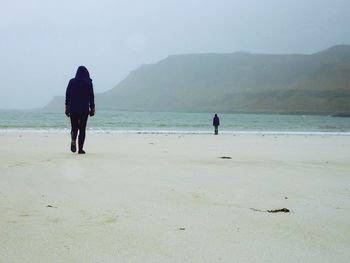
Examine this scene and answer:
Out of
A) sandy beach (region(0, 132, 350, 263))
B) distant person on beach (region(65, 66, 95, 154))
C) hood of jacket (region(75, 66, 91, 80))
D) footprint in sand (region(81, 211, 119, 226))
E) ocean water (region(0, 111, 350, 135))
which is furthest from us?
ocean water (region(0, 111, 350, 135))

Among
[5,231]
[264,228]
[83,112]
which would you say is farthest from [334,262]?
[83,112]

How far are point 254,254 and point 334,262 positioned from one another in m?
0.36

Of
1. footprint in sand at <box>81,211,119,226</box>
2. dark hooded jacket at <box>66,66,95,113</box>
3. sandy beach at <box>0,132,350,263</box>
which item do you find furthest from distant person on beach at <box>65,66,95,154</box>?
footprint in sand at <box>81,211,119,226</box>

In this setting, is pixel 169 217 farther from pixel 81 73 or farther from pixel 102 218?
pixel 81 73

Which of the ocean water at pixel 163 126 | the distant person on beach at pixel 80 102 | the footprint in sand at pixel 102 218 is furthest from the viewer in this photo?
the ocean water at pixel 163 126

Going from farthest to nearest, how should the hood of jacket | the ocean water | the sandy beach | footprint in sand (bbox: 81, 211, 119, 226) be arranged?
the ocean water
the hood of jacket
footprint in sand (bbox: 81, 211, 119, 226)
the sandy beach

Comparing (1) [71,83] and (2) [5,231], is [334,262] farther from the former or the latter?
(1) [71,83]

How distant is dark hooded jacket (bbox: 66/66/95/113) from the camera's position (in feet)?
21.8

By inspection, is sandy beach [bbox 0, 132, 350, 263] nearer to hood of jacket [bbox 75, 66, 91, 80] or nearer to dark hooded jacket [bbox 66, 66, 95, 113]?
dark hooded jacket [bbox 66, 66, 95, 113]

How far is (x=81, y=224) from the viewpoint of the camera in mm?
2316

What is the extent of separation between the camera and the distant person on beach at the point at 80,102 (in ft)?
21.8

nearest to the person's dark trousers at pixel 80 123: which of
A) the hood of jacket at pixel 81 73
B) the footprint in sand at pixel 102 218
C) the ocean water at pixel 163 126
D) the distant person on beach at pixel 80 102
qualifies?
the distant person on beach at pixel 80 102

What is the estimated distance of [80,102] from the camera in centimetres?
666

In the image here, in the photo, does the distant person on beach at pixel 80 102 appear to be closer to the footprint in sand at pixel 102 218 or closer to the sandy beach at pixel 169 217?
the sandy beach at pixel 169 217
